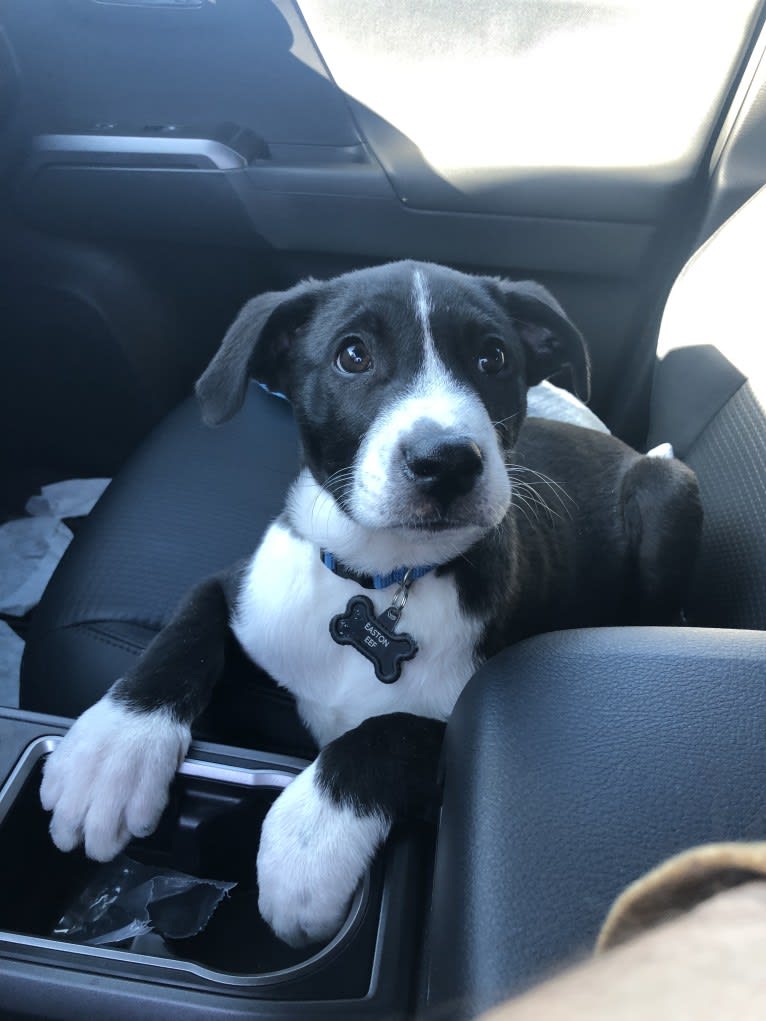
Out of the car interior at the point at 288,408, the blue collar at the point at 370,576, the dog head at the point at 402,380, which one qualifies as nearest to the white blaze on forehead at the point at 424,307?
the dog head at the point at 402,380

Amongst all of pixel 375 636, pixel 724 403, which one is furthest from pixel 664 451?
pixel 375 636

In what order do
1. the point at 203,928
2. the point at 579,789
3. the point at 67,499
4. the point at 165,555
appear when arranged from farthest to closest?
the point at 67,499
the point at 165,555
the point at 203,928
the point at 579,789

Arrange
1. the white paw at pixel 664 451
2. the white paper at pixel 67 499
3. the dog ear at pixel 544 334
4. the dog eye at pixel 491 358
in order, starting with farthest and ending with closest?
the white paper at pixel 67 499
the white paw at pixel 664 451
the dog ear at pixel 544 334
the dog eye at pixel 491 358

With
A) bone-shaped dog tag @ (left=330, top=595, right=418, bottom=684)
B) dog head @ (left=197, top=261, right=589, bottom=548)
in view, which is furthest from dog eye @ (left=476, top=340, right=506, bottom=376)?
bone-shaped dog tag @ (left=330, top=595, right=418, bottom=684)

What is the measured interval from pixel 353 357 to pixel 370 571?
1.30 ft

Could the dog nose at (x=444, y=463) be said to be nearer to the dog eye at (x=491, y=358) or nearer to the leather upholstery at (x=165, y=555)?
the dog eye at (x=491, y=358)

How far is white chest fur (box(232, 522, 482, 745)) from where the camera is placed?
1.55 m

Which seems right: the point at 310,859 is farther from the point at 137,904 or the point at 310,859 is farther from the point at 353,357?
the point at 353,357

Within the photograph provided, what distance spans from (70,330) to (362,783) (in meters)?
1.94

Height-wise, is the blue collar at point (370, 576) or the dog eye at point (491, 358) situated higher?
the dog eye at point (491, 358)

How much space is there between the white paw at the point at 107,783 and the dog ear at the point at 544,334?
3.53 ft

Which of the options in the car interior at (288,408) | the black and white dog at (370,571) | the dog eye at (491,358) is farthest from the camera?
the dog eye at (491,358)

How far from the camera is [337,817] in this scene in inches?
47.4

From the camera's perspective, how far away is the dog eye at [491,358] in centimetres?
164
